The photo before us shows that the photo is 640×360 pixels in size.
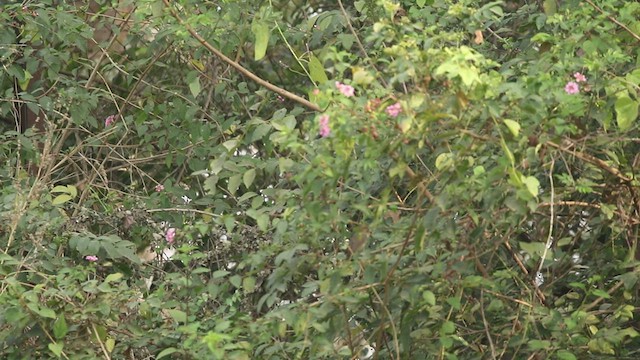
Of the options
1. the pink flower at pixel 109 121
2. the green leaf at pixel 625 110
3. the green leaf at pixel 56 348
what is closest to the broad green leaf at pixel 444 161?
the green leaf at pixel 625 110

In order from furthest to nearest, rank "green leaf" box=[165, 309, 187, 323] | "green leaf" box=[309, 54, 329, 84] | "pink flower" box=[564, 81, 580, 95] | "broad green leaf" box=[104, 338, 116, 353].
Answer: "green leaf" box=[309, 54, 329, 84] < "broad green leaf" box=[104, 338, 116, 353] < "green leaf" box=[165, 309, 187, 323] < "pink flower" box=[564, 81, 580, 95]

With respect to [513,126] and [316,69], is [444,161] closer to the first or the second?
[513,126]

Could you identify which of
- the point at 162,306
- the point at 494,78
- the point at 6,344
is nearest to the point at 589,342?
the point at 494,78

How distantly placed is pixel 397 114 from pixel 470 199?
1.07 feet

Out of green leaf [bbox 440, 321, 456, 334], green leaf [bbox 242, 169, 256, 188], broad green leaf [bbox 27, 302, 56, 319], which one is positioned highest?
green leaf [bbox 242, 169, 256, 188]

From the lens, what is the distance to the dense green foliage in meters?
2.98

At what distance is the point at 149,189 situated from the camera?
507 centimetres

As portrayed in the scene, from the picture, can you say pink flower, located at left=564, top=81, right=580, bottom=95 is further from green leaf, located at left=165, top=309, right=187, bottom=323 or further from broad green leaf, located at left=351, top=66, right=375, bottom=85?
green leaf, located at left=165, top=309, right=187, bottom=323

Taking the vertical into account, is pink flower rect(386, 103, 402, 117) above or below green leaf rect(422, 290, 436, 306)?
above

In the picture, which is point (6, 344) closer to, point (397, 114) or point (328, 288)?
point (328, 288)

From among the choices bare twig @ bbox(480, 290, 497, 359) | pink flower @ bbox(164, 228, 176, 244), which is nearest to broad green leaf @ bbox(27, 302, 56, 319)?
pink flower @ bbox(164, 228, 176, 244)

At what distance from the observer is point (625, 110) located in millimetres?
3033

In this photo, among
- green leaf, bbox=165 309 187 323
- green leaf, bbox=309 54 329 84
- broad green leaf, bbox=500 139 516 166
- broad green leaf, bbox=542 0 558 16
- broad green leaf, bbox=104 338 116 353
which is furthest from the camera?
broad green leaf, bbox=542 0 558 16

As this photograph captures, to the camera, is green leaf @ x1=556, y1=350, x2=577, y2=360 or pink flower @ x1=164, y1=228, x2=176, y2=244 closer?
green leaf @ x1=556, y1=350, x2=577, y2=360
